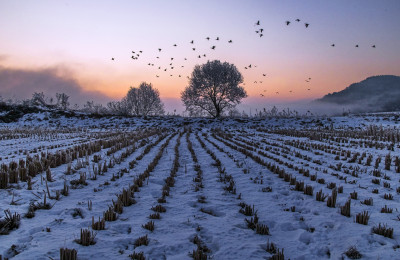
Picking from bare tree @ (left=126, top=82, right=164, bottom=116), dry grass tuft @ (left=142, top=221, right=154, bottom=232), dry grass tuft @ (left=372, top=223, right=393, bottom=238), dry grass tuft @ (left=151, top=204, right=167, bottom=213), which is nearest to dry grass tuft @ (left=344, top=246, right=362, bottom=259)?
dry grass tuft @ (left=372, top=223, right=393, bottom=238)

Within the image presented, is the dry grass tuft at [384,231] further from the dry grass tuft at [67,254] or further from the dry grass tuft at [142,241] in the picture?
the dry grass tuft at [67,254]

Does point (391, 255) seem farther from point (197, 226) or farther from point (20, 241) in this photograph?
point (20, 241)

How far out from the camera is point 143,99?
240 feet

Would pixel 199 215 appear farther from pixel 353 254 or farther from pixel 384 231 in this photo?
pixel 384 231

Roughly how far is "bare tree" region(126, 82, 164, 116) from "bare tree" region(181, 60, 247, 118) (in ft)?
83.6

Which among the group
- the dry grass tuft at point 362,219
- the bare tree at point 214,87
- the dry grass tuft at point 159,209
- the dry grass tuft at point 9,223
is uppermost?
the bare tree at point 214,87

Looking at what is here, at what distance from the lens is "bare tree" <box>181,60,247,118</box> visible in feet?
159

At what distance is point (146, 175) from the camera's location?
7.32 m

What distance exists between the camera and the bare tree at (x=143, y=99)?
73.1 metres

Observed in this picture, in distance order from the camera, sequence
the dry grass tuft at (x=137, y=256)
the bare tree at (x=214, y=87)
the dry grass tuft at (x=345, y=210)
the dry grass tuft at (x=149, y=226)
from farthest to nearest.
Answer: the bare tree at (x=214, y=87) < the dry grass tuft at (x=345, y=210) < the dry grass tuft at (x=149, y=226) < the dry grass tuft at (x=137, y=256)

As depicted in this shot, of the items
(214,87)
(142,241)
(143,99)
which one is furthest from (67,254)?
(143,99)

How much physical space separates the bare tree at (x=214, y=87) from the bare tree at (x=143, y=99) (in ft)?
83.6

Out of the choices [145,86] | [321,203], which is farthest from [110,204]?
[145,86]

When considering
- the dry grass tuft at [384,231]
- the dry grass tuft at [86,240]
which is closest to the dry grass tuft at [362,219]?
the dry grass tuft at [384,231]
